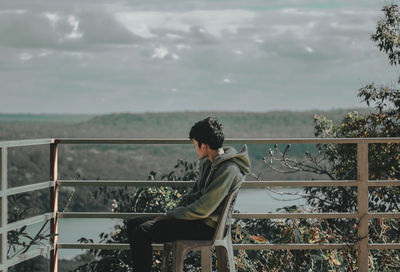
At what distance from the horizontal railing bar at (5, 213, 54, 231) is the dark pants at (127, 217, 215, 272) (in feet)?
3.35

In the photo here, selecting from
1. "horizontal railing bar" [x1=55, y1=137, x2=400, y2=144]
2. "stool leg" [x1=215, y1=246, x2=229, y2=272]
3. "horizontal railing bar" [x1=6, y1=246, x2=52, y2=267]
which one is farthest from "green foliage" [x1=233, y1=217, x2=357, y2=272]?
"horizontal railing bar" [x1=6, y1=246, x2=52, y2=267]

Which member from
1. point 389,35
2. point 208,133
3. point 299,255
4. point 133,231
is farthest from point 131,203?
point 389,35

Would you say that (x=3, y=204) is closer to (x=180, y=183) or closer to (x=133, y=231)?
(x=133, y=231)

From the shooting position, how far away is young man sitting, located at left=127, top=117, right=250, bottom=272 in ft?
10.8

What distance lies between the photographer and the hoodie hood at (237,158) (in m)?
3.36

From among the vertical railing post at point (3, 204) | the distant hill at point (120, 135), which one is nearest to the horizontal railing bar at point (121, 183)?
the vertical railing post at point (3, 204)

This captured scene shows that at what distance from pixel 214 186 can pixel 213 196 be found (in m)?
0.05

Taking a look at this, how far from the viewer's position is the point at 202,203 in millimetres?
3289

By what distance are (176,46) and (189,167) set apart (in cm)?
1776

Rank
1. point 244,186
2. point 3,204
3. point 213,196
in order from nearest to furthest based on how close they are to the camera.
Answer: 1. point 213,196
2. point 3,204
3. point 244,186

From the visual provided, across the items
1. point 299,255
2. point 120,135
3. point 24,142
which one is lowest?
point 299,255

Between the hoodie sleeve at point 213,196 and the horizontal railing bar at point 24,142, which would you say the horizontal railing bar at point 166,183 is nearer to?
the horizontal railing bar at point 24,142

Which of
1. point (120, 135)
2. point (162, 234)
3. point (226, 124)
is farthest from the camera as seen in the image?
point (120, 135)

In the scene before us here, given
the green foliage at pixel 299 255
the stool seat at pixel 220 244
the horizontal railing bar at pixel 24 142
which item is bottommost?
the green foliage at pixel 299 255
